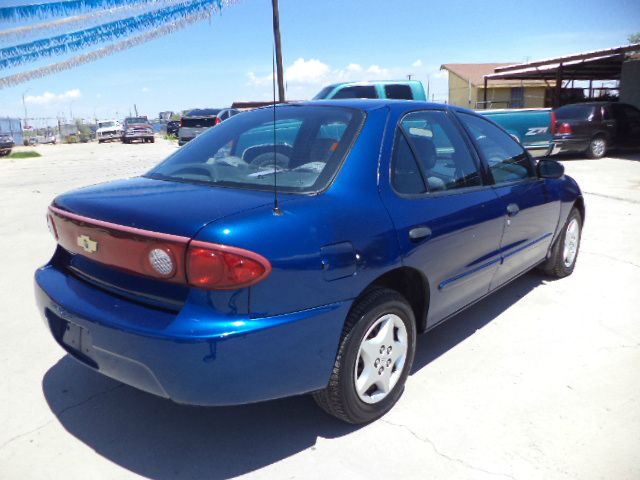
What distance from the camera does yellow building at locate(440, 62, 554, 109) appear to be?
32.9 m

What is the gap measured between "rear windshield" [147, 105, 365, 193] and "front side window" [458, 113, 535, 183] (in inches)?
43.9

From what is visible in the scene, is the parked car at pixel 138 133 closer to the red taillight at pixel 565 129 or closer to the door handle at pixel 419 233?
the red taillight at pixel 565 129

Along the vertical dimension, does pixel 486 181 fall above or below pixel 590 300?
above

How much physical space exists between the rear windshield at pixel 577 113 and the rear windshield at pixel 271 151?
13211mm

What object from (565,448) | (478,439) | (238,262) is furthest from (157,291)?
(565,448)

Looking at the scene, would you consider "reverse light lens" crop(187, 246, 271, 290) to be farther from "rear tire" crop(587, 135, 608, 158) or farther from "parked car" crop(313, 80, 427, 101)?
"rear tire" crop(587, 135, 608, 158)

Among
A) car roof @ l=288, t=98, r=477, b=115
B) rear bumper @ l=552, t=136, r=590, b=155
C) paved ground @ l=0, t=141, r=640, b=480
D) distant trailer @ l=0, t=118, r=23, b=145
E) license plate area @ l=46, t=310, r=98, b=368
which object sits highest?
distant trailer @ l=0, t=118, r=23, b=145

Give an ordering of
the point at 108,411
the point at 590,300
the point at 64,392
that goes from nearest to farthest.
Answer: the point at 108,411 → the point at 64,392 → the point at 590,300

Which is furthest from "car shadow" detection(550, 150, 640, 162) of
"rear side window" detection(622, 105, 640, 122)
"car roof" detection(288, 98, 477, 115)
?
"car roof" detection(288, 98, 477, 115)

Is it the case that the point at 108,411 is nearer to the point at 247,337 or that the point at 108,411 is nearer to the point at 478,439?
the point at 247,337

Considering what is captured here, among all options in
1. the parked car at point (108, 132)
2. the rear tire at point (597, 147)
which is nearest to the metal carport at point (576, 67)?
the rear tire at point (597, 147)

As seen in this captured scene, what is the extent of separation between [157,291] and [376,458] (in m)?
1.23

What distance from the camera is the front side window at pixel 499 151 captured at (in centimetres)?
361

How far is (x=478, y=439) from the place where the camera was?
8.39 feet
